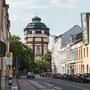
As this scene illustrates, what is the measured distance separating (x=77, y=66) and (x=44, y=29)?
119 meters

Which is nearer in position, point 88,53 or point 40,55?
point 88,53

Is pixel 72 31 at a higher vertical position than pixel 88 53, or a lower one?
higher

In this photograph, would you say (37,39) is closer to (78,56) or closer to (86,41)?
(78,56)

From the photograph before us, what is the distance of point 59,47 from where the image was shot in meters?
113

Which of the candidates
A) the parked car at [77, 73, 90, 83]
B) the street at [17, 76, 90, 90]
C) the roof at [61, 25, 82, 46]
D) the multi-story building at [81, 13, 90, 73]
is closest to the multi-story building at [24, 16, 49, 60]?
the roof at [61, 25, 82, 46]

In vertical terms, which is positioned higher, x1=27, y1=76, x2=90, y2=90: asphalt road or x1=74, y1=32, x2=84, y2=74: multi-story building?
x1=74, y1=32, x2=84, y2=74: multi-story building

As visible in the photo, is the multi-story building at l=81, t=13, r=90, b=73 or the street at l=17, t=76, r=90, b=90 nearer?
the street at l=17, t=76, r=90, b=90

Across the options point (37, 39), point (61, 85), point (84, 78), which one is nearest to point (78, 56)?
point (84, 78)

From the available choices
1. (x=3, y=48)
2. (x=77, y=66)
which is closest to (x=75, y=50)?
(x=77, y=66)

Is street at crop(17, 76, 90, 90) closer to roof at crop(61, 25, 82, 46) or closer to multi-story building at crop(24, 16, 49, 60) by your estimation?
roof at crop(61, 25, 82, 46)

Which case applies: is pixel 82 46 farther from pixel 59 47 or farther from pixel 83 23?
pixel 59 47

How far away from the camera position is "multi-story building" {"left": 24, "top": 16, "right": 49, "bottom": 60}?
18862 cm

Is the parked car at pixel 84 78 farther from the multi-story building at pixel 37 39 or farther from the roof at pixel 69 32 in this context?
the multi-story building at pixel 37 39

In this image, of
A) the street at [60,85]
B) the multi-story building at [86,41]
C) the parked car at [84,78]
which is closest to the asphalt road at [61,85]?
the street at [60,85]
